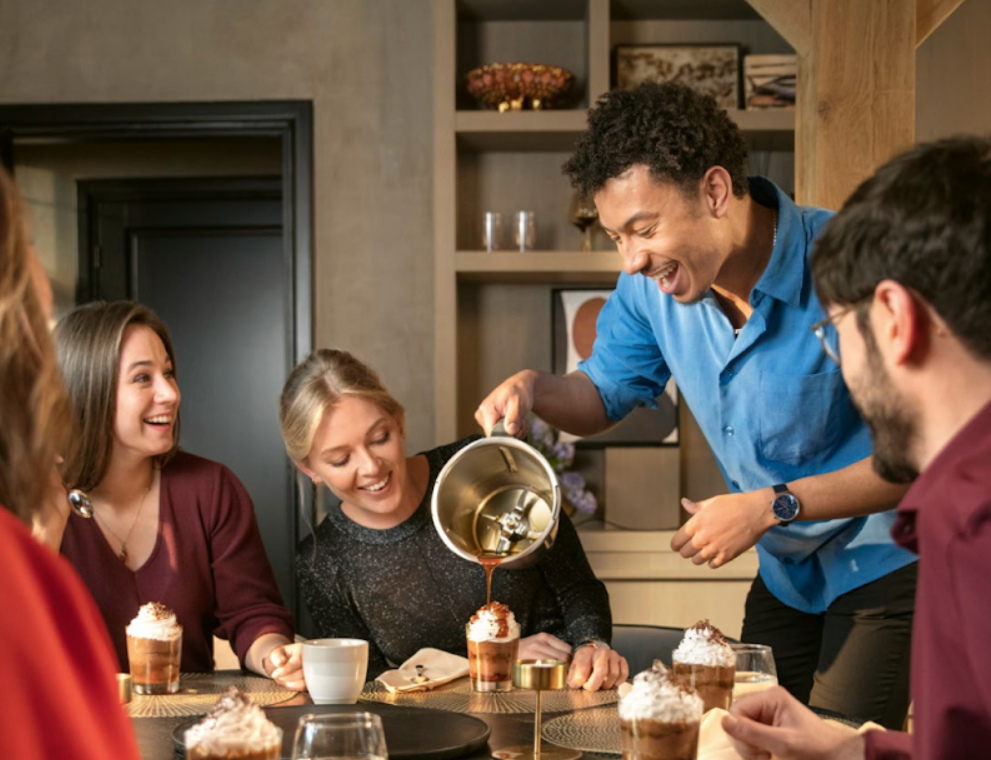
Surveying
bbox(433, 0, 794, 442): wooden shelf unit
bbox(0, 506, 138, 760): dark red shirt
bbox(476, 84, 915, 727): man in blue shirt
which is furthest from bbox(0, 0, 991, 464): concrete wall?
bbox(0, 506, 138, 760): dark red shirt

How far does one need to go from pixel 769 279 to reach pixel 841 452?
32 cm

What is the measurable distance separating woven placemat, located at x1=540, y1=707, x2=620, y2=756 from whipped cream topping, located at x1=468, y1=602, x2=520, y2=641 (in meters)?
0.19

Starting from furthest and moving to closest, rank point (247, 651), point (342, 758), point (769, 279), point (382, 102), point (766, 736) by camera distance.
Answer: point (382, 102)
point (247, 651)
point (769, 279)
point (766, 736)
point (342, 758)

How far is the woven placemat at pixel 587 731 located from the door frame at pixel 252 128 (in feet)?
7.52

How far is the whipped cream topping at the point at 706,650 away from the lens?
57.5 inches

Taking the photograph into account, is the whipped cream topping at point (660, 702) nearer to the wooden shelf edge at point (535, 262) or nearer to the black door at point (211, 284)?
the wooden shelf edge at point (535, 262)

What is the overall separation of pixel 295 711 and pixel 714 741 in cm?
57

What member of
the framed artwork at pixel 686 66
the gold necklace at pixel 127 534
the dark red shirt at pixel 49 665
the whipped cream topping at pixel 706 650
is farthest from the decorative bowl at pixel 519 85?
the dark red shirt at pixel 49 665

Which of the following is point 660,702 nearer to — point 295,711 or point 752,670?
point 752,670

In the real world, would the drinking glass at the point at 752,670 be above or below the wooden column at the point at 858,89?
below

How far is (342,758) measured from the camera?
1041 mm

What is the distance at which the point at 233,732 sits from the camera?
3.51 ft

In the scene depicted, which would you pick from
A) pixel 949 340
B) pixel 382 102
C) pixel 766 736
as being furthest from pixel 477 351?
pixel 949 340

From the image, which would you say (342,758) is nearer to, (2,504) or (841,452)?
(2,504)
